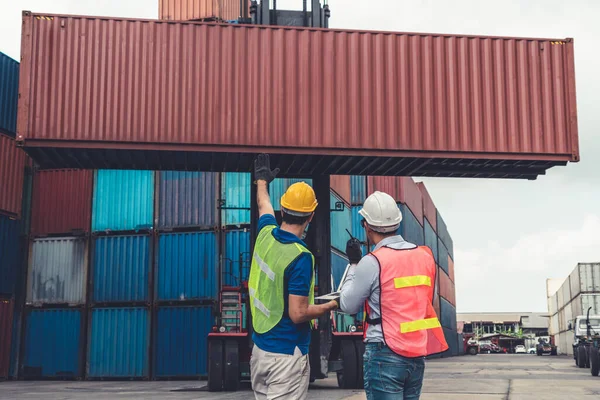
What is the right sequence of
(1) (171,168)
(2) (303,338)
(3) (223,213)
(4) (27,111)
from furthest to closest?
(3) (223,213) < (1) (171,168) < (4) (27,111) < (2) (303,338)

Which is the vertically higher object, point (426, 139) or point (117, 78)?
point (117, 78)

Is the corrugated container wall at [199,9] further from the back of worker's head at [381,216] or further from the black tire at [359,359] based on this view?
the back of worker's head at [381,216]

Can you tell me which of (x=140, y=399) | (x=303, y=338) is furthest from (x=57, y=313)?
(x=303, y=338)

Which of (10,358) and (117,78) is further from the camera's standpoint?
(10,358)

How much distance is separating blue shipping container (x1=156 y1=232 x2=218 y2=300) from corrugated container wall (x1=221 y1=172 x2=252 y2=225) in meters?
0.76

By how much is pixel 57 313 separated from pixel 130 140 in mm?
10032

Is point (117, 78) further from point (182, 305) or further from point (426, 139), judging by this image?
point (182, 305)

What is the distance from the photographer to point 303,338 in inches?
140

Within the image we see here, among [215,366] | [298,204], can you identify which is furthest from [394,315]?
[215,366]

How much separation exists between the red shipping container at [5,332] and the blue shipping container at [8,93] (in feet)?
16.8

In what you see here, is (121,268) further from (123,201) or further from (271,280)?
(271,280)

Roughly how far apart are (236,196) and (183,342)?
175 inches

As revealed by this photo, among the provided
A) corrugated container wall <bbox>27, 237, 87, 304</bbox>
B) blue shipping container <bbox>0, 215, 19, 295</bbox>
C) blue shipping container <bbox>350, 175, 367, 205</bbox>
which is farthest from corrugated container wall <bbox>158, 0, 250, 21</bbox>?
blue shipping container <bbox>0, 215, 19, 295</bbox>

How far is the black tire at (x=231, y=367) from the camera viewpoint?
13773mm
